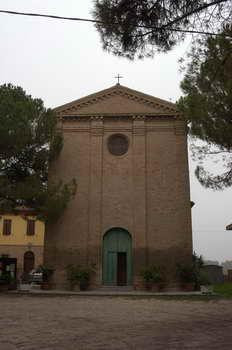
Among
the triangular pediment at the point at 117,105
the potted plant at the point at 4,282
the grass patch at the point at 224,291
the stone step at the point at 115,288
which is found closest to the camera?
the grass patch at the point at 224,291

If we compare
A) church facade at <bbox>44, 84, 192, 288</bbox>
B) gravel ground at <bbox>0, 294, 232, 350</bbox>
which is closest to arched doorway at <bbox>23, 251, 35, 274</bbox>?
church facade at <bbox>44, 84, 192, 288</bbox>

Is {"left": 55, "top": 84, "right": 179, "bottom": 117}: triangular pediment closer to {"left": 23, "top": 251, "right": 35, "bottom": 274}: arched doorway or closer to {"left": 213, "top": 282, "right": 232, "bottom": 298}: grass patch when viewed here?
{"left": 213, "top": 282, "right": 232, "bottom": 298}: grass patch

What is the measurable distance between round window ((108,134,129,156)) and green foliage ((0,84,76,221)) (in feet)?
10.6

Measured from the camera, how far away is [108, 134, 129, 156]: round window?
23.4 metres

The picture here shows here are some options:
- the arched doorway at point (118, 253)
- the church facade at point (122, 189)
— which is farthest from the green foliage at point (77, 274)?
the arched doorway at point (118, 253)

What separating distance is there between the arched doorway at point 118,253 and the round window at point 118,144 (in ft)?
13.1

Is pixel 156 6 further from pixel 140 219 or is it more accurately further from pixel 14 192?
pixel 140 219

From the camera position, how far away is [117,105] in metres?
24.0

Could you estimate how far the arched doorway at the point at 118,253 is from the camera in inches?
874

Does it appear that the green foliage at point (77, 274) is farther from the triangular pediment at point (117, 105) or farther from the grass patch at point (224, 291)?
the triangular pediment at point (117, 105)

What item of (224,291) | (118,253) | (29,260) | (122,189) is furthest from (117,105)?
(29,260)

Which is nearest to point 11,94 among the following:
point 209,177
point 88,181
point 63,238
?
point 88,181

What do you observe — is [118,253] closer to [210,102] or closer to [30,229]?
[210,102]

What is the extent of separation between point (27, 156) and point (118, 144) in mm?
5140
